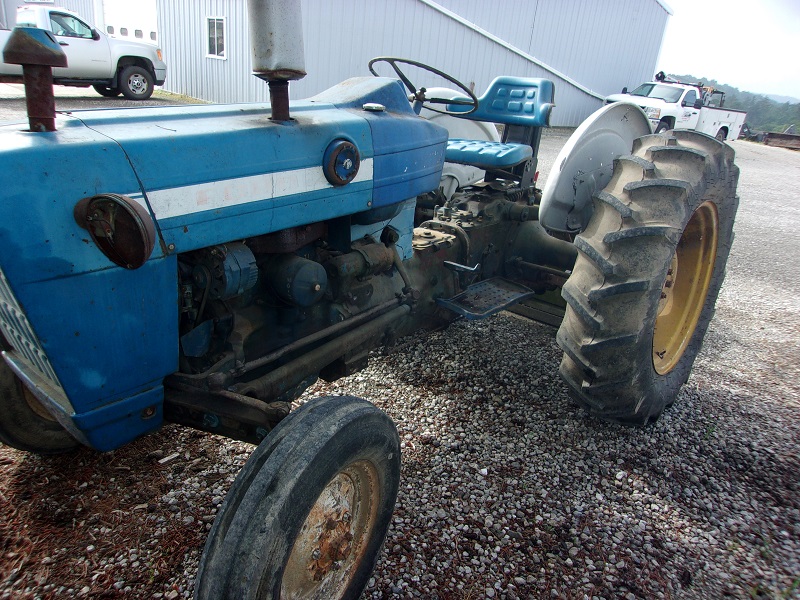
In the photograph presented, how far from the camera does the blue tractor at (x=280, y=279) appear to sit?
132 cm

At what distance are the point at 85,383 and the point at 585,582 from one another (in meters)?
1.63

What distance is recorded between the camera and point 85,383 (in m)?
1.48

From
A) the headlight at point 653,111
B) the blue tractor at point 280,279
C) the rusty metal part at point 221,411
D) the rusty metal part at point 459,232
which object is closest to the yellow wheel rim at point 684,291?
the blue tractor at point 280,279

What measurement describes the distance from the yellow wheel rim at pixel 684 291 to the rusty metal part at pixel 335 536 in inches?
64.4

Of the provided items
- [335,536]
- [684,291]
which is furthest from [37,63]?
[684,291]

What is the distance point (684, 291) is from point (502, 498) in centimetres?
147

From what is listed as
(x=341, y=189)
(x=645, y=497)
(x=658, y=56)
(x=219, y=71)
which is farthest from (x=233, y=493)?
(x=658, y=56)

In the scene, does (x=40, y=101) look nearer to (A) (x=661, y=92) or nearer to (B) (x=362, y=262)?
(B) (x=362, y=262)

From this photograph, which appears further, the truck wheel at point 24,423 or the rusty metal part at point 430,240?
the rusty metal part at point 430,240

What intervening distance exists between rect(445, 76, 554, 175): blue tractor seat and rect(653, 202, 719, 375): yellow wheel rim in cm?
105

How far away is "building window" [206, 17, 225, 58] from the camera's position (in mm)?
11812

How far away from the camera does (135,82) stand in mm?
11844

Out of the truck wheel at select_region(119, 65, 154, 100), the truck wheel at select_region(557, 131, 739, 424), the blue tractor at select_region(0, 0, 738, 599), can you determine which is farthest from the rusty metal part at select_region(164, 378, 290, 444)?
the truck wheel at select_region(119, 65, 154, 100)

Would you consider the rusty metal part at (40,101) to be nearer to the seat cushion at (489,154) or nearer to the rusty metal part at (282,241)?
the rusty metal part at (282,241)
